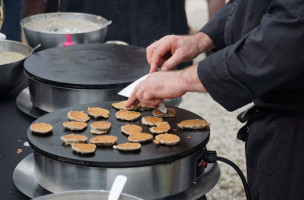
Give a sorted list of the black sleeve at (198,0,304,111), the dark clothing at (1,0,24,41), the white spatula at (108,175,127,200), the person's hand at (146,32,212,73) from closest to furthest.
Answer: the white spatula at (108,175,127,200), the black sleeve at (198,0,304,111), the person's hand at (146,32,212,73), the dark clothing at (1,0,24,41)

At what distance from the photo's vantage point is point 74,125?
4.70 feet

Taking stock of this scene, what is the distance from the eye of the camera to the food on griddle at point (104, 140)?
133 cm

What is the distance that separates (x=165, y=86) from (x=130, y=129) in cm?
16

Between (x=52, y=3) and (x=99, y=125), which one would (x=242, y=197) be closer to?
(x=52, y=3)

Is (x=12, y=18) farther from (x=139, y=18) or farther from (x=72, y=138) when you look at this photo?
(x=72, y=138)

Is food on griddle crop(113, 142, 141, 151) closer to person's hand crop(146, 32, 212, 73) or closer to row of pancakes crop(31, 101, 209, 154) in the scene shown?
row of pancakes crop(31, 101, 209, 154)

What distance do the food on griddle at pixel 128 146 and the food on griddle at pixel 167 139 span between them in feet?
0.20

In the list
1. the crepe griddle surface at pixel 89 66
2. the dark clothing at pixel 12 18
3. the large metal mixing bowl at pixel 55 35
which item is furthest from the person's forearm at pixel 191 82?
the dark clothing at pixel 12 18

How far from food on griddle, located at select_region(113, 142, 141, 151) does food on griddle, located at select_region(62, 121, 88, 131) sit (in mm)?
157

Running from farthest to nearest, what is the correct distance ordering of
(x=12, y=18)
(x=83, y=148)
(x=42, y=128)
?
(x=12, y=18) → (x=42, y=128) → (x=83, y=148)

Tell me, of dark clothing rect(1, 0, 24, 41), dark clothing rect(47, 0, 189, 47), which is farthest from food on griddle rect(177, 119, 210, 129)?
dark clothing rect(1, 0, 24, 41)

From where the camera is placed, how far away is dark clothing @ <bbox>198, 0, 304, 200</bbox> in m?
1.25

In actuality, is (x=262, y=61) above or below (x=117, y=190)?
above

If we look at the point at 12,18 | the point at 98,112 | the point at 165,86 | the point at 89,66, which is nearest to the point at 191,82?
the point at 165,86
